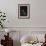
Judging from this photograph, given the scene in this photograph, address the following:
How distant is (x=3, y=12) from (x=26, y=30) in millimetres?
904

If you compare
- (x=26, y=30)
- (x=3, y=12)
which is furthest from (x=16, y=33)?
(x=3, y=12)

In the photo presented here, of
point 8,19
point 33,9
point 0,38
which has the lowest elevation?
point 0,38

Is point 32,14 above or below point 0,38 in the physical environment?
above

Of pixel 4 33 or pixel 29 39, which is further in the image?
pixel 4 33

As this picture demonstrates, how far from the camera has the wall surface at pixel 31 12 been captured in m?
4.21

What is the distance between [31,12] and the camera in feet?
13.8

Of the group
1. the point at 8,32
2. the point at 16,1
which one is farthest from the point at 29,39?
the point at 16,1

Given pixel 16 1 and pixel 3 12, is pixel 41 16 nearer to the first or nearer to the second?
pixel 16 1

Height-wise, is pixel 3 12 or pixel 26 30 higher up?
pixel 3 12

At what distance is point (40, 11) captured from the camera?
4.24 meters

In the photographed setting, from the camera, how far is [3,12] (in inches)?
165

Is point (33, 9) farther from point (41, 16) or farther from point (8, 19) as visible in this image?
point (8, 19)

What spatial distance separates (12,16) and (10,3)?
0.41m

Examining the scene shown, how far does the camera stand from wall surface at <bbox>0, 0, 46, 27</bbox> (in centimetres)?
421
